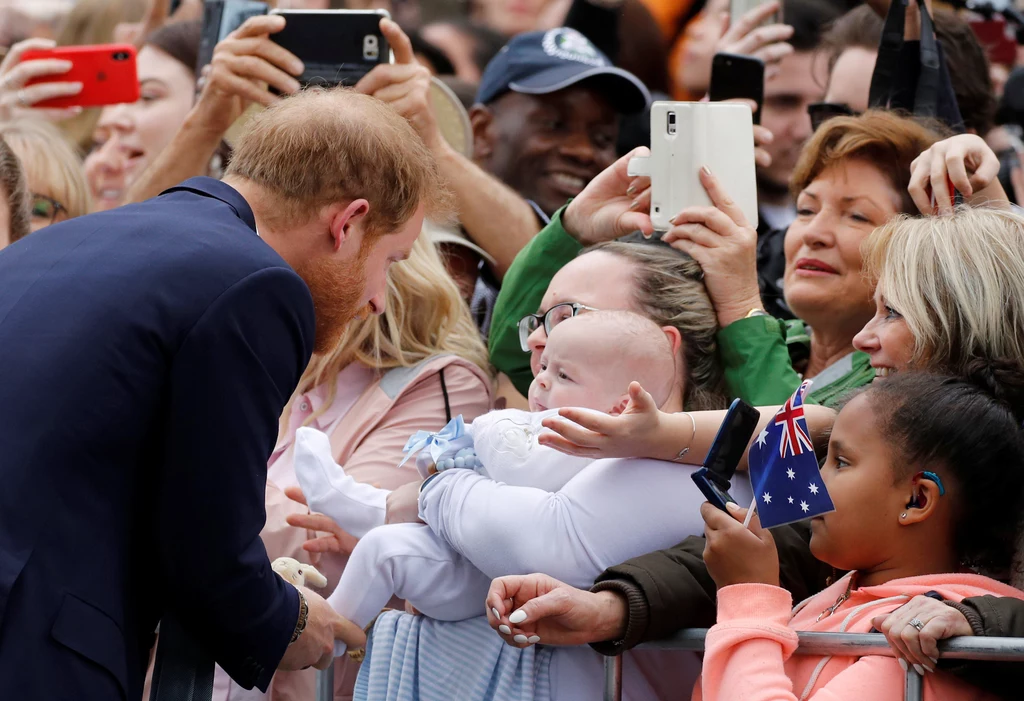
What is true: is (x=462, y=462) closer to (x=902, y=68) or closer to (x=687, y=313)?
(x=687, y=313)

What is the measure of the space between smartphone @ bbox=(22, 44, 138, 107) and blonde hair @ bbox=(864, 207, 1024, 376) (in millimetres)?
2881

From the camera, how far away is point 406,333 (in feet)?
12.0

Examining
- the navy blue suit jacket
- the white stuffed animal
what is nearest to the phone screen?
the navy blue suit jacket

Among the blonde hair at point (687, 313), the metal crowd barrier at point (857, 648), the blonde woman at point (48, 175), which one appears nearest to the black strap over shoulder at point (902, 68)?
the blonde hair at point (687, 313)

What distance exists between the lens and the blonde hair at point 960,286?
8.35 feet

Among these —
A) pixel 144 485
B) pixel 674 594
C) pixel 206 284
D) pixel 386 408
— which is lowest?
pixel 386 408

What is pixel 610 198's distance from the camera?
3352 mm

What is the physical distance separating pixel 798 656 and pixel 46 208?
10.6 feet

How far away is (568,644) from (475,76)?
418 centimetres

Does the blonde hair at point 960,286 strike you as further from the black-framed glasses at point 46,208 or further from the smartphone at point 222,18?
the black-framed glasses at point 46,208

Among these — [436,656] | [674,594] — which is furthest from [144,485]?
[674,594]

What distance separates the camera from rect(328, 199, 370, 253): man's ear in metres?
2.67

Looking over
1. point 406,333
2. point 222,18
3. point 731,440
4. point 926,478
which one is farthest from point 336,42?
point 926,478

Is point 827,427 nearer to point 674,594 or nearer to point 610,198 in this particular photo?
point 674,594
